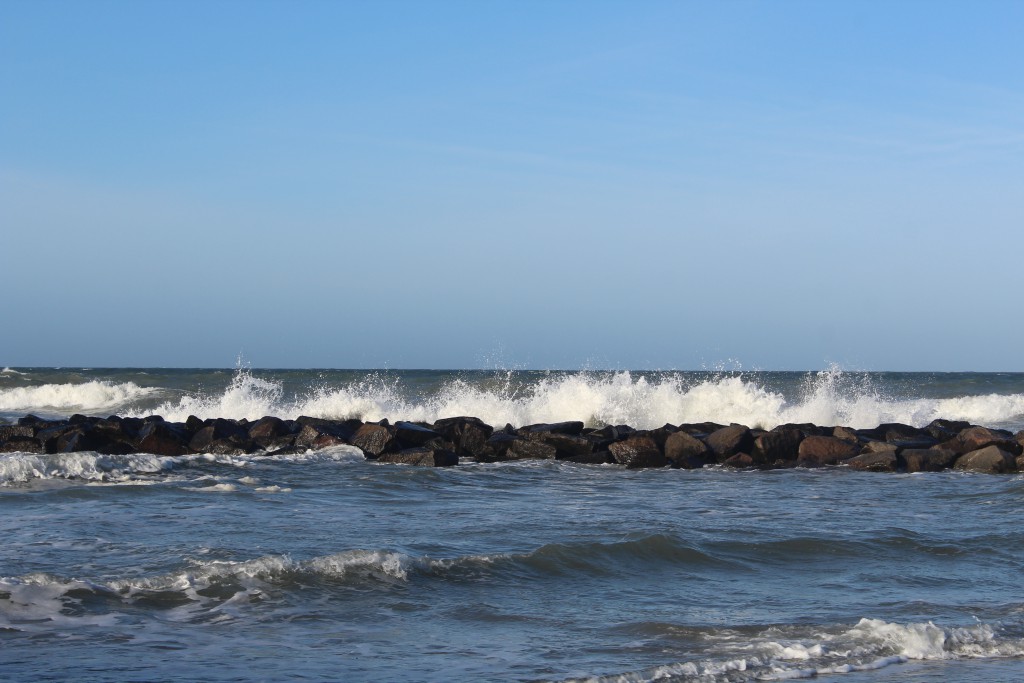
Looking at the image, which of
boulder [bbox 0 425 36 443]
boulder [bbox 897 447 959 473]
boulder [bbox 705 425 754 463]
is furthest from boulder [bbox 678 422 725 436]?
boulder [bbox 0 425 36 443]

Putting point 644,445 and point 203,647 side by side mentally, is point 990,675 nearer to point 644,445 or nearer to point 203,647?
point 203,647

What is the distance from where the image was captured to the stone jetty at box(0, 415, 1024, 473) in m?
14.9

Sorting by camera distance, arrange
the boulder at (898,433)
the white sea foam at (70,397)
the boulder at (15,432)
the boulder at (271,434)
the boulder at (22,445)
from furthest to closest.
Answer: the white sea foam at (70,397), the boulder at (898,433), the boulder at (271,434), the boulder at (15,432), the boulder at (22,445)

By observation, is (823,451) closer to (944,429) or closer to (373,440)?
(944,429)

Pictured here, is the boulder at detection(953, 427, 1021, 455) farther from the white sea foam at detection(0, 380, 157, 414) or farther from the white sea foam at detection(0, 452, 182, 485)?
the white sea foam at detection(0, 380, 157, 414)

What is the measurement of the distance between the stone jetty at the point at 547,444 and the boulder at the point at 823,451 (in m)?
0.01

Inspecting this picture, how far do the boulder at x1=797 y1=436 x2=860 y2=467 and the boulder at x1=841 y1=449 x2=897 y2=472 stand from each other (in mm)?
361

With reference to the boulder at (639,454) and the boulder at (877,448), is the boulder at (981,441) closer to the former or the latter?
the boulder at (877,448)

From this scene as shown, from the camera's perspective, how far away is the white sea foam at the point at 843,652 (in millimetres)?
5852

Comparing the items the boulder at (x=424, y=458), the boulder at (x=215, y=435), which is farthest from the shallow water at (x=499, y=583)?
the boulder at (x=215, y=435)

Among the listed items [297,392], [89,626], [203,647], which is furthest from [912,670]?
[297,392]

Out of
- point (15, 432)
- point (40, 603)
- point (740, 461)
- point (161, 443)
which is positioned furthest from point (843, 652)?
point (15, 432)

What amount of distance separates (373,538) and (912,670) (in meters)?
4.54

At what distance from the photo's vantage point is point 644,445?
15.4 metres
